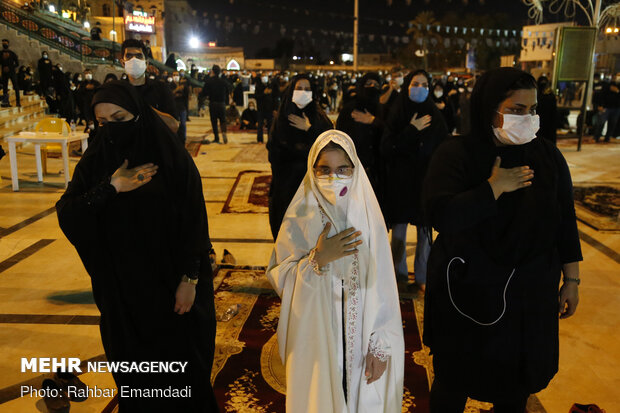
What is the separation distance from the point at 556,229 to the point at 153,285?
1.52m

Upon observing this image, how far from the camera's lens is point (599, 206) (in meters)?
6.72

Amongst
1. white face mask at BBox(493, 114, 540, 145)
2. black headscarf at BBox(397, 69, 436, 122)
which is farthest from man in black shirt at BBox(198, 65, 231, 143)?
white face mask at BBox(493, 114, 540, 145)

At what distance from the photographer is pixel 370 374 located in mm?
1892

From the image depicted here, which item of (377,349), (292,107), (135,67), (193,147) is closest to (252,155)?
(193,147)

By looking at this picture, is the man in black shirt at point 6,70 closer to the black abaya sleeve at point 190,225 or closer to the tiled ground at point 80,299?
the tiled ground at point 80,299

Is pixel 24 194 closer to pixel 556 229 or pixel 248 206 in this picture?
pixel 248 206

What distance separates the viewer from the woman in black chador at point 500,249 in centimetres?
181

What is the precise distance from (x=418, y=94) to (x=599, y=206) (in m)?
4.09

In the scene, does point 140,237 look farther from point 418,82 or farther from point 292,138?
point 418,82

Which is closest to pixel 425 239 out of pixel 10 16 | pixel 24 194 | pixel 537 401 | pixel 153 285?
pixel 537 401

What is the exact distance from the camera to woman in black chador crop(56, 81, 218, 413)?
199cm

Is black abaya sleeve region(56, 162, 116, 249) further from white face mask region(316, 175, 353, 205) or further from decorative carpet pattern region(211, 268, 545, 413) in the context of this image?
decorative carpet pattern region(211, 268, 545, 413)

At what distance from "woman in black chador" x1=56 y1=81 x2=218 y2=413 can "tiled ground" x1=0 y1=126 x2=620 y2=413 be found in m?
0.76

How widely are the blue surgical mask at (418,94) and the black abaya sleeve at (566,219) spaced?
2101mm
